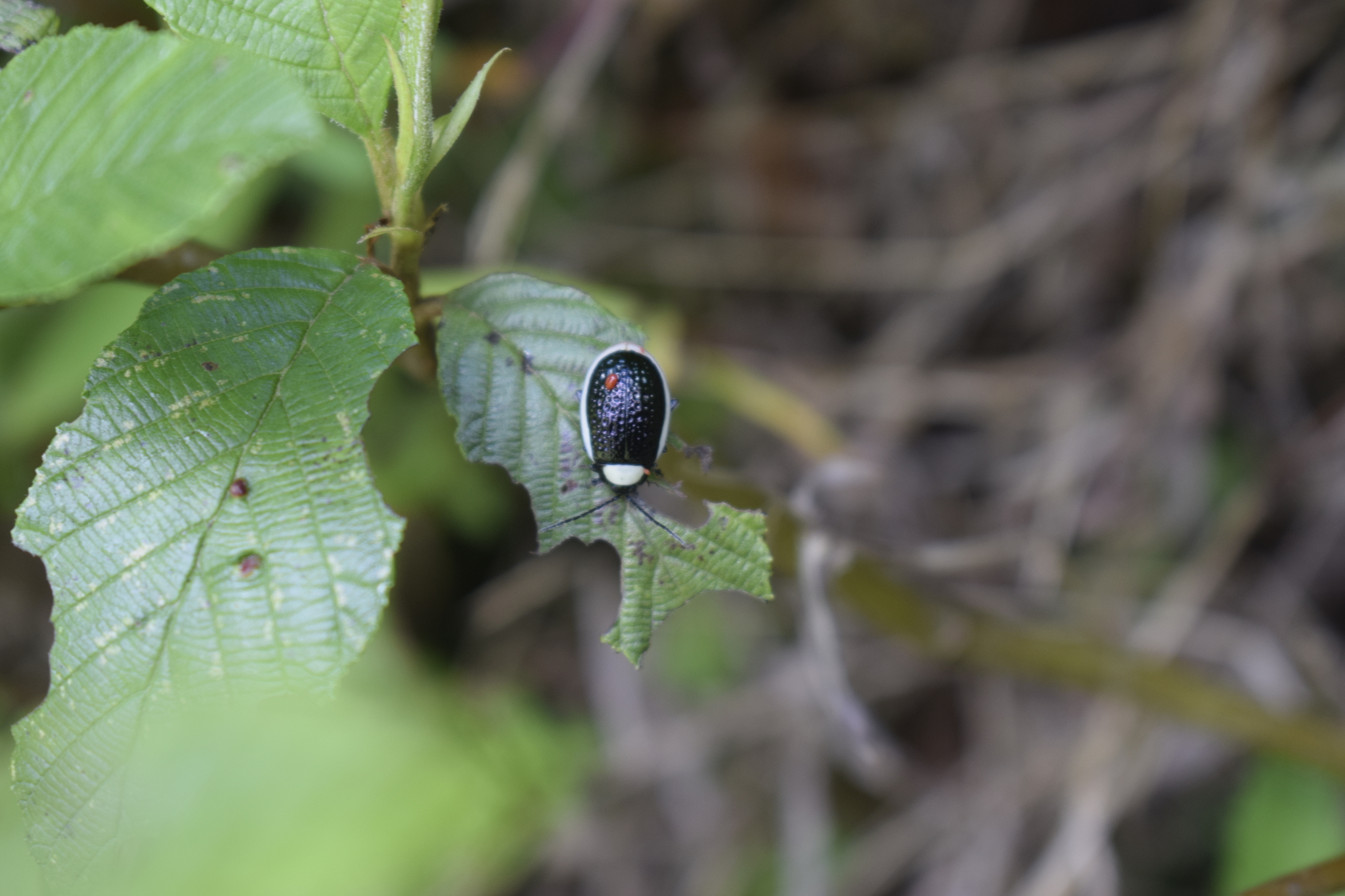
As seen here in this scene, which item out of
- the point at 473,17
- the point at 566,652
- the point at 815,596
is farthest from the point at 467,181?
the point at 815,596

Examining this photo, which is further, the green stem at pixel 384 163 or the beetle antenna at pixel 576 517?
the beetle antenna at pixel 576 517

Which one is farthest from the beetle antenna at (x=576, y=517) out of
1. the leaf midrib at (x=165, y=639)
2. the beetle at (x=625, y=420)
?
the leaf midrib at (x=165, y=639)

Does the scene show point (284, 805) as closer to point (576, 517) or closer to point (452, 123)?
point (576, 517)

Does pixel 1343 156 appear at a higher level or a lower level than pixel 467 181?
lower

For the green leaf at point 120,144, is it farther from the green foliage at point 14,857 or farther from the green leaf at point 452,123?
the green foliage at point 14,857

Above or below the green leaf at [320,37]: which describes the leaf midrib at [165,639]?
below

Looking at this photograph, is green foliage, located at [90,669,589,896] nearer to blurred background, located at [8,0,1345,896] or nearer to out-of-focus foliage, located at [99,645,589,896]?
out-of-focus foliage, located at [99,645,589,896]

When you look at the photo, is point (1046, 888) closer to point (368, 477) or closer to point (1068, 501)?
point (1068, 501)
